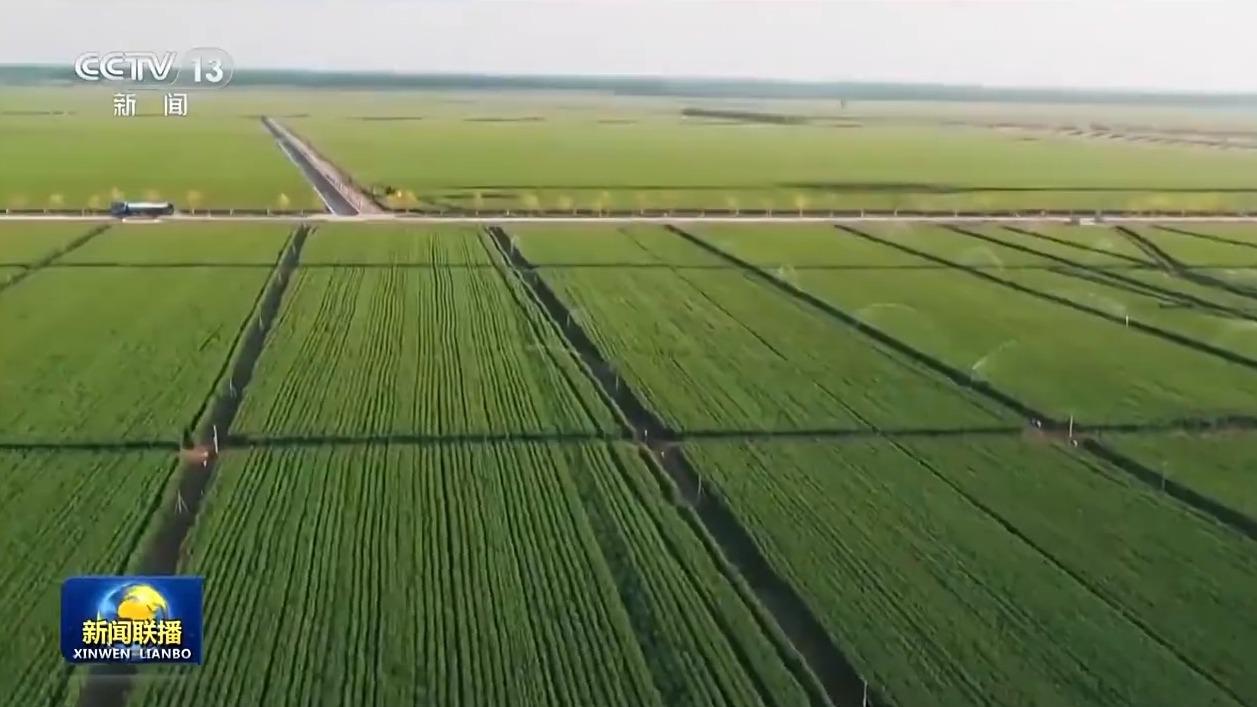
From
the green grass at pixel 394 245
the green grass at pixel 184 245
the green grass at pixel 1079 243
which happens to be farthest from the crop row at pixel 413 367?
the green grass at pixel 1079 243

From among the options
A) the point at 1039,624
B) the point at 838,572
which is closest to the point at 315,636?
the point at 838,572

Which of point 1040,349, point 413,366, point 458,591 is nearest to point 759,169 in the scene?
point 1040,349

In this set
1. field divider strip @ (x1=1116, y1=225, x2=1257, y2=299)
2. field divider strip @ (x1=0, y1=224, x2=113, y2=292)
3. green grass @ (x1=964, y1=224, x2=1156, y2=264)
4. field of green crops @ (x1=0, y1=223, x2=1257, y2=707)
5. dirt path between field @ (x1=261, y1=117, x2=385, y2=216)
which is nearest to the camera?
field of green crops @ (x1=0, y1=223, x2=1257, y2=707)

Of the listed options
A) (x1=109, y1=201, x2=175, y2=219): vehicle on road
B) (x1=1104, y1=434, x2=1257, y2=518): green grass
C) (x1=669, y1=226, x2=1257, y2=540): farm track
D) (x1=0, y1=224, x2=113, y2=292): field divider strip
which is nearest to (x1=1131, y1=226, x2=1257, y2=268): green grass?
(x1=669, y1=226, x2=1257, y2=540): farm track

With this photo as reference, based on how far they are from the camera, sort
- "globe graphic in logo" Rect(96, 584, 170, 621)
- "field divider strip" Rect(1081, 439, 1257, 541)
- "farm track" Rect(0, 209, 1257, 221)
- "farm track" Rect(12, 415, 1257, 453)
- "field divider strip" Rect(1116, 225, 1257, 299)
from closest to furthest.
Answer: "globe graphic in logo" Rect(96, 584, 170, 621), "field divider strip" Rect(1081, 439, 1257, 541), "farm track" Rect(12, 415, 1257, 453), "field divider strip" Rect(1116, 225, 1257, 299), "farm track" Rect(0, 209, 1257, 221)

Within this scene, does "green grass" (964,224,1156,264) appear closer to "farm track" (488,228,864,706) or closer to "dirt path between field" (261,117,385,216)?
"farm track" (488,228,864,706)

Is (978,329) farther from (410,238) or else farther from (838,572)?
(410,238)

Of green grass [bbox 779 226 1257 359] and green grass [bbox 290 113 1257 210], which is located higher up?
green grass [bbox 290 113 1257 210]

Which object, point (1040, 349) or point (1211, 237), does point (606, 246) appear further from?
point (1211, 237)
